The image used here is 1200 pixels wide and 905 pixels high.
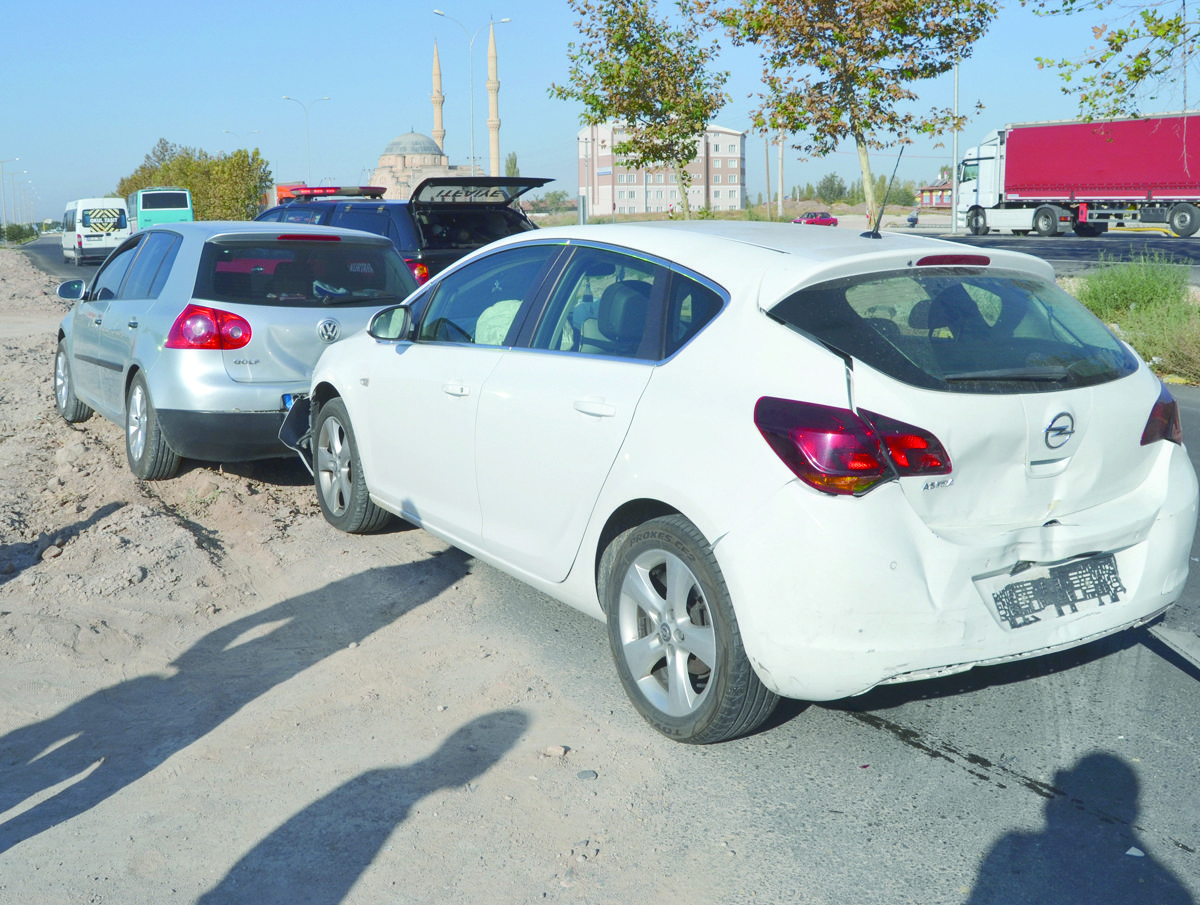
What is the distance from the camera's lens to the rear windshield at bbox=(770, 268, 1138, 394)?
10.8 ft

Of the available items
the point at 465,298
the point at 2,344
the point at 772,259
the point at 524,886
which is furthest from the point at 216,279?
the point at 2,344

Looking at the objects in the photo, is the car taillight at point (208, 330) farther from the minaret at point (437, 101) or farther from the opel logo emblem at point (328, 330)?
the minaret at point (437, 101)

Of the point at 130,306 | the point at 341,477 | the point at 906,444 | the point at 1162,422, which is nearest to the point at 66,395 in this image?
the point at 130,306

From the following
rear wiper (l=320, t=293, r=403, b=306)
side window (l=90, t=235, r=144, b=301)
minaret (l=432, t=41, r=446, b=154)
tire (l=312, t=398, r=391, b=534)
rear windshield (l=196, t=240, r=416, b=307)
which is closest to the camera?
tire (l=312, t=398, r=391, b=534)

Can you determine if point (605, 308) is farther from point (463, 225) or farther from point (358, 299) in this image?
point (463, 225)

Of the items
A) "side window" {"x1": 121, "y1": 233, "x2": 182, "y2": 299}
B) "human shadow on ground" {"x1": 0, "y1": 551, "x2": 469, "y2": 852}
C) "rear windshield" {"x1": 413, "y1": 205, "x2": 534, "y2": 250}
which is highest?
"rear windshield" {"x1": 413, "y1": 205, "x2": 534, "y2": 250}

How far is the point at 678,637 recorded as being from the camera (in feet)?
11.6

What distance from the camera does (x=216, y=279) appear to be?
259 inches

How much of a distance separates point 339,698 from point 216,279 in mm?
3476

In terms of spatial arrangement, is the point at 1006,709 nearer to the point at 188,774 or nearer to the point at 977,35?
the point at 188,774

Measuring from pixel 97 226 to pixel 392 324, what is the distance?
143 ft


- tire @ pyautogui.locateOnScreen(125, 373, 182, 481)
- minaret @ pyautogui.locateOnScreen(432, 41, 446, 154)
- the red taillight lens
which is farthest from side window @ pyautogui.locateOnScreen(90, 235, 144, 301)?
minaret @ pyautogui.locateOnScreen(432, 41, 446, 154)

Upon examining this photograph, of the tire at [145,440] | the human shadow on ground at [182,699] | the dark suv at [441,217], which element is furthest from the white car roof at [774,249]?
the dark suv at [441,217]

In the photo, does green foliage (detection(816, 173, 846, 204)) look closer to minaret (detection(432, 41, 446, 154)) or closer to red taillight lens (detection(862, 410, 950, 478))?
minaret (detection(432, 41, 446, 154))
